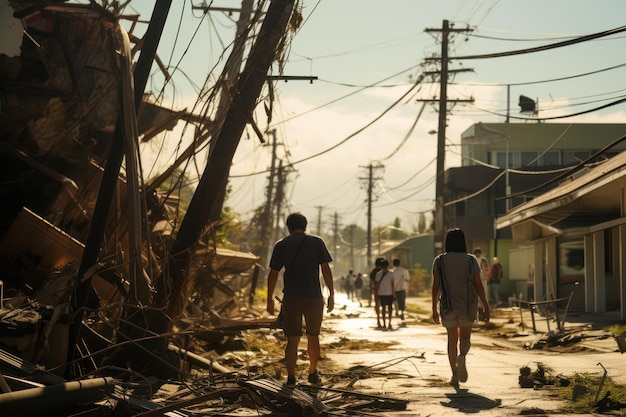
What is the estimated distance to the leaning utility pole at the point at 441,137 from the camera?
40250mm

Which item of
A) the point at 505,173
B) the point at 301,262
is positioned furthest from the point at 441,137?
the point at 301,262

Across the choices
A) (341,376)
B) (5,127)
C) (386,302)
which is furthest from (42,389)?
(386,302)

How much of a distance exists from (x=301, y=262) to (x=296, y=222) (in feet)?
1.89

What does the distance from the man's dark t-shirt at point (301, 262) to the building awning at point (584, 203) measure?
1186 centimetres

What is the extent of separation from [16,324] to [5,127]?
19.6 feet

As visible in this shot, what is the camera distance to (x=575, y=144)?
72.6 m

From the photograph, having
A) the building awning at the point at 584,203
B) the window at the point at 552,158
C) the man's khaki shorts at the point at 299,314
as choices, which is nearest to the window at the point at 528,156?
the window at the point at 552,158

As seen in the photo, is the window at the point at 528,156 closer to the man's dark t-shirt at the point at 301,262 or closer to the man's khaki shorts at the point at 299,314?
the man's dark t-shirt at the point at 301,262

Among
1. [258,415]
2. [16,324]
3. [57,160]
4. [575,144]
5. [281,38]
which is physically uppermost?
[575,144]

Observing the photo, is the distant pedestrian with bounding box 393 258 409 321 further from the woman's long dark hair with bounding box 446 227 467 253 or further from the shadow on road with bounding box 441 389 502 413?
the shadow on road with bounding box 441 389 502 413

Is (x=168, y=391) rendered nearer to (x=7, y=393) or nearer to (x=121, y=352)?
(x=121, y=352)

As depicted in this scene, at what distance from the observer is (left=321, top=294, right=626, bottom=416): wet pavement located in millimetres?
9576

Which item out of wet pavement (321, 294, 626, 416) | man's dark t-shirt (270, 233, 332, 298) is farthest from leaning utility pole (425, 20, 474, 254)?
man's dark t-shirt (270, 233, 332, 298)

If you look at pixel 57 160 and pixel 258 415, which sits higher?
pixel 57 160
